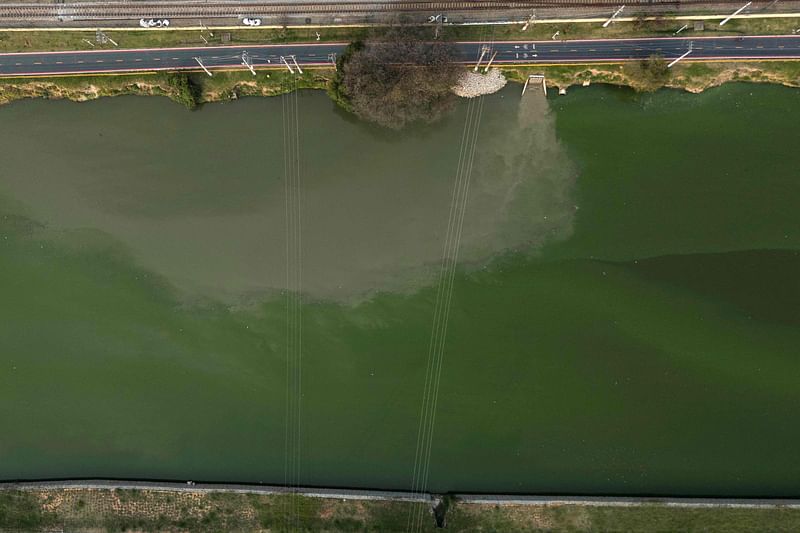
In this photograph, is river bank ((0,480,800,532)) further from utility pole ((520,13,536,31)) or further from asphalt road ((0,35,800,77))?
utility pole ((520,13,536,31))

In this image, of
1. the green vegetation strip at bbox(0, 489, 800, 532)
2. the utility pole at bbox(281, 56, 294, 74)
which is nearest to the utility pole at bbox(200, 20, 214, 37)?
the utility pole at bbox(281, 56, 294, 74)

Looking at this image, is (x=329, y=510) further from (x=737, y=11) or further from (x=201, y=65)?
(x=737, y=11)

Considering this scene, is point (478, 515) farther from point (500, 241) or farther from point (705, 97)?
point (705, 97)

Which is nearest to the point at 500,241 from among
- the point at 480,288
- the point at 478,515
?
the point at 480,288

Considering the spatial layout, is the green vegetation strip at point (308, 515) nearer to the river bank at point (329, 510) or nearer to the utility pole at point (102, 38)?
the river bank at point (329, 510)

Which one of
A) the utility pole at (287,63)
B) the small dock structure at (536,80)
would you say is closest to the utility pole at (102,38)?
the utility pole at (287,63)

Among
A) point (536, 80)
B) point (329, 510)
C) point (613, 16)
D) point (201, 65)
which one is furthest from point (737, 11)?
point (329, 510)

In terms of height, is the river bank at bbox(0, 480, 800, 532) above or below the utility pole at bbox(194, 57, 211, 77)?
below
